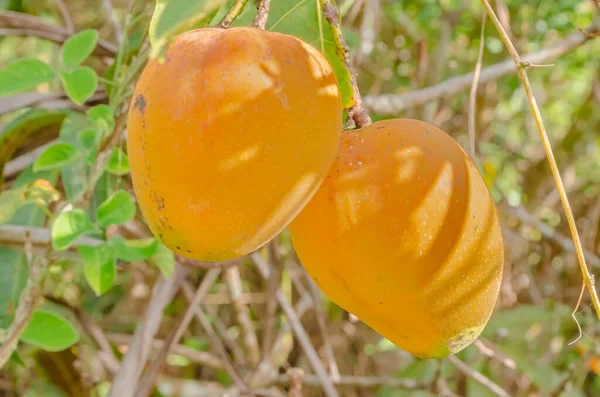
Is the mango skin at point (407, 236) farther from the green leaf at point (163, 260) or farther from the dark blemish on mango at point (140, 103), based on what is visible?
the green leaf at point (163, 260)

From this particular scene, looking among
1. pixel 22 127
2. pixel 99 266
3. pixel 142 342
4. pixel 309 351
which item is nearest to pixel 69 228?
pixel 99 266

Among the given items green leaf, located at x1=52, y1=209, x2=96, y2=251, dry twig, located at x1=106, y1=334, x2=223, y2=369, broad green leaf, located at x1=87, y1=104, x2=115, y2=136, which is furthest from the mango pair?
dry twig, located at x1=106, y1=334, x2=223, y2=369

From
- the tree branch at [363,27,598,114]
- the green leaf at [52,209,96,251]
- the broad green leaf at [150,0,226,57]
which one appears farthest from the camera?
the tree branch at [363,27,598,114]

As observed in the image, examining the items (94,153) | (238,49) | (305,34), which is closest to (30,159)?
(94,153)

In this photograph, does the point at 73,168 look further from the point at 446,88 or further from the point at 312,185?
the point at 446,88

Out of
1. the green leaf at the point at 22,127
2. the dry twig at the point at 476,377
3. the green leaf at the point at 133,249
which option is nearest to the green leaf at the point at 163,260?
the green leaf at the point at 133,249

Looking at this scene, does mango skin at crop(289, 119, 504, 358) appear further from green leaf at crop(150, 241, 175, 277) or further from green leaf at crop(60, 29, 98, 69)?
green leaf at crop(60, 29, 98, 69)

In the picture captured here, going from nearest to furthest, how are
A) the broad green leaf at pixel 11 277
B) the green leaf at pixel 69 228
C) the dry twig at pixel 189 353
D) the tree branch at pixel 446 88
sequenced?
the green leaf at pixel 69 228, the broad green leaf at pixel 11 277, the tree branch at pixel 446 88, the dry twig at pixel 189 353

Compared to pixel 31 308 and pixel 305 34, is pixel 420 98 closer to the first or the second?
pixel 305 34
